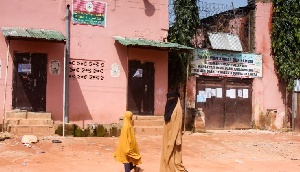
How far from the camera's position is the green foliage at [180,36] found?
1578 centimetres

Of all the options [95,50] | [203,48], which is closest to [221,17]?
[203,48]

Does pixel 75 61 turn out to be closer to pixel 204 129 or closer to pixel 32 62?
pixel 32 62

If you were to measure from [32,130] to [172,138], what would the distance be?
6206mm

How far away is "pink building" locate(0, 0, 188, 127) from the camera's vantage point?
13008mm

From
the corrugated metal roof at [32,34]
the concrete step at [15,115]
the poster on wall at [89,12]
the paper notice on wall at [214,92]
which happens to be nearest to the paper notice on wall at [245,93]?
the paper notice on wall at [214,92]

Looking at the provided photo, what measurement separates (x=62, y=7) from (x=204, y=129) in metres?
6.41

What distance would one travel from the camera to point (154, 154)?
11000 mm

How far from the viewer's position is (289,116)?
18.1 meters

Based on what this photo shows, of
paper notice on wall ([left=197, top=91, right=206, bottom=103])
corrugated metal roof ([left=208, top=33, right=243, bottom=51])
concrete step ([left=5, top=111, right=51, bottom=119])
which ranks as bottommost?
concrete step ([left=5, top=111, right=51, bottom=119])

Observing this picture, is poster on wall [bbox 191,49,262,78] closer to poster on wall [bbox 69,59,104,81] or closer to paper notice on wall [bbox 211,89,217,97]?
paper notice on wall [bbox 211,89,217,97]

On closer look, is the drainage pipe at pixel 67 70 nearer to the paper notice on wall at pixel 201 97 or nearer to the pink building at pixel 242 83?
the pink building at pixel 242 83

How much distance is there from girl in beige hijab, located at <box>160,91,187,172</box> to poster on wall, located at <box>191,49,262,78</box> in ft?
29.0

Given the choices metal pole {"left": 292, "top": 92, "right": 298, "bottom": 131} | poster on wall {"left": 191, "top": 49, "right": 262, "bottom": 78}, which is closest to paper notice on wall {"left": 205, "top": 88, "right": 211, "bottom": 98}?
poster on wall {"left": 191, "top": 49, "right": 262, "bottom": 78}

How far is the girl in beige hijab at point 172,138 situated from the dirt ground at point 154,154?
1.61 m
